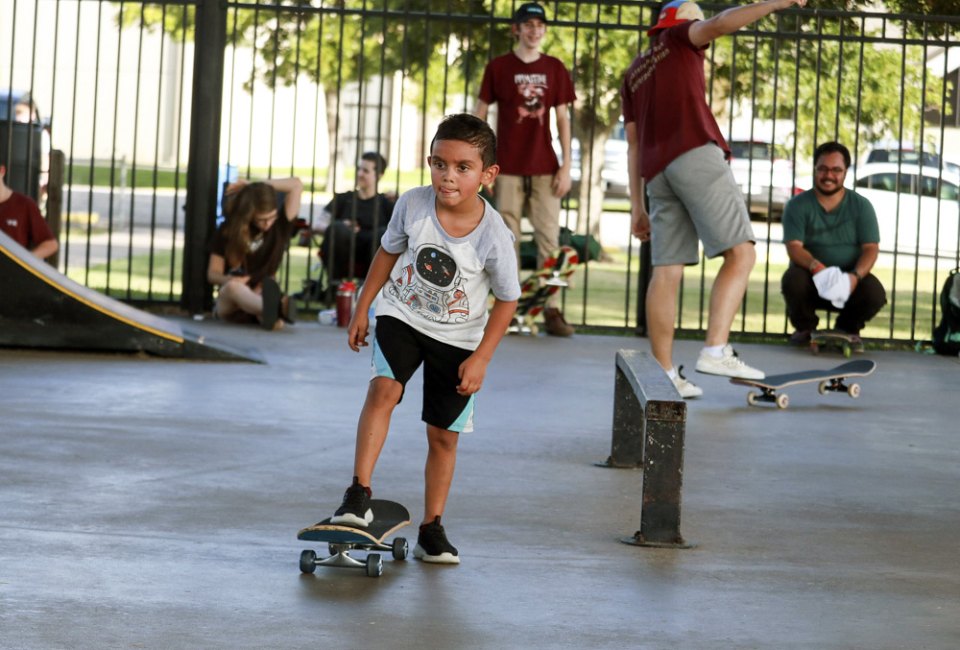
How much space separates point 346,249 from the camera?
516 inches

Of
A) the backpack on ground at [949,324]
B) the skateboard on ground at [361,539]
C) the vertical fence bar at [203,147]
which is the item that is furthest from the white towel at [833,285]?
the skateboard on ground at [361,539]

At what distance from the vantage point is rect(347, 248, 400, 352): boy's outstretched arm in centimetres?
474

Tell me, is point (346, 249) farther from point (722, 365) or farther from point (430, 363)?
point (430, 363)

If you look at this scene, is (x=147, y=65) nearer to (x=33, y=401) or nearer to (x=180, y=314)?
(x=180, y=314)

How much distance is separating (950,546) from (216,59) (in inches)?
331

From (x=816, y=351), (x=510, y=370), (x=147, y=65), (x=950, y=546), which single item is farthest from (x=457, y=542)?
(x=147, y=65)

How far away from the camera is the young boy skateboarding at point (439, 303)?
465cm

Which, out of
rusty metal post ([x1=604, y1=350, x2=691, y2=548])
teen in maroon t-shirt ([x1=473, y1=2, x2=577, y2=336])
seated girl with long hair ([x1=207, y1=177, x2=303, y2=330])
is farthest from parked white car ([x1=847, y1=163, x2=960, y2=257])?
rusty metal post ([x1=604, y1=350, x2=691, y2=548])

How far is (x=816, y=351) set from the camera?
11.3 m

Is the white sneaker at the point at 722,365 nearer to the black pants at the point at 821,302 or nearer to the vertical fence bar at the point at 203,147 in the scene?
the black pants at the point at 821,302

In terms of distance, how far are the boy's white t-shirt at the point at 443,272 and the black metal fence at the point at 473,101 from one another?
18.6ft

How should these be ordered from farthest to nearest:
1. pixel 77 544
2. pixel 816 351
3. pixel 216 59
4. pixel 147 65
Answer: pixel 147 65 < pixel 216 59 < pixel 816 351 < pixel 77 544

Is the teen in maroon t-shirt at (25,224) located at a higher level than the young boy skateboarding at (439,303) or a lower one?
higher

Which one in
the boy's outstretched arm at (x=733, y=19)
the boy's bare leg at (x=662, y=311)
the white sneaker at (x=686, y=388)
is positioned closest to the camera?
the boy's outstretched arm at (x=733, y=19)
